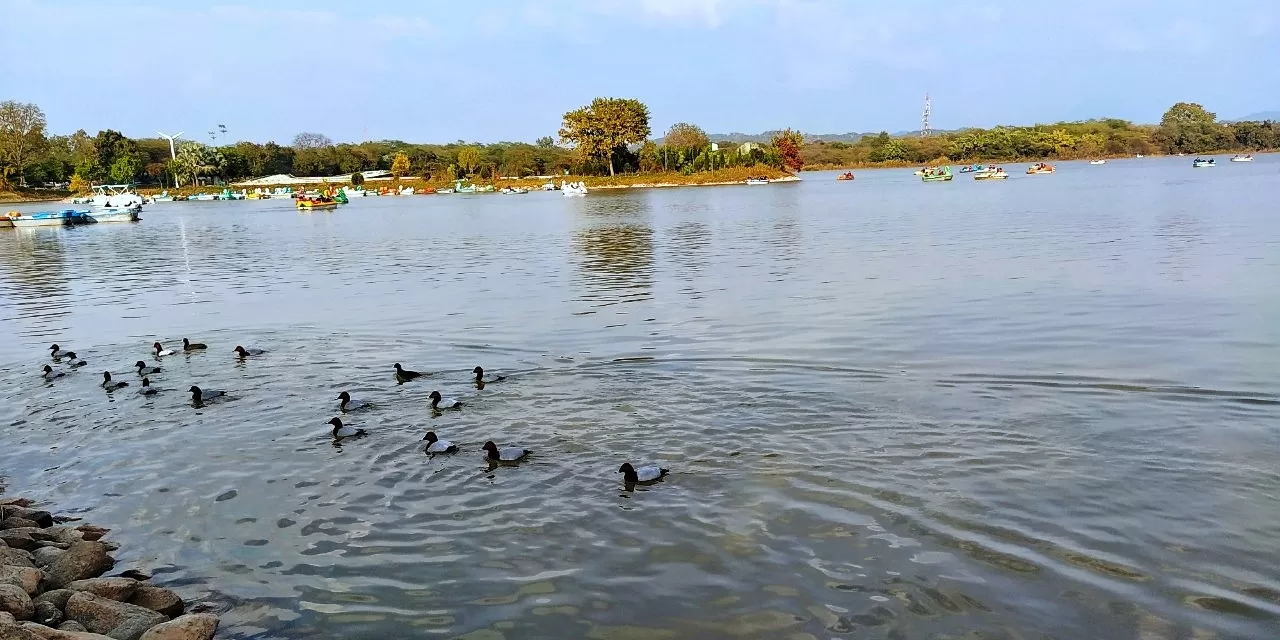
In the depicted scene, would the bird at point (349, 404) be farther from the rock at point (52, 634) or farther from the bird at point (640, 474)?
the rock at point (52, 634)

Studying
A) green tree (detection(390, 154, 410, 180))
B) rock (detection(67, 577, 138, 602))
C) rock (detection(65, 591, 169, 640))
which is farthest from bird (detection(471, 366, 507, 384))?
green tree (detection(390, 154, 410, 180))

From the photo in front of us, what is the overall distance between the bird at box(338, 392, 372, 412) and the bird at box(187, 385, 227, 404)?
274 cm

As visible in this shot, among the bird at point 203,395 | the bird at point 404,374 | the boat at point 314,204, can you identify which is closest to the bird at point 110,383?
the bird at point 203,395

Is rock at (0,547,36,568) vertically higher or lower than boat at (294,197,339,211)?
lower

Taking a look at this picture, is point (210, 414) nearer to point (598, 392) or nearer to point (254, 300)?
point (598, 392)

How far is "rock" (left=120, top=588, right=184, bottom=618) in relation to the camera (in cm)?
810

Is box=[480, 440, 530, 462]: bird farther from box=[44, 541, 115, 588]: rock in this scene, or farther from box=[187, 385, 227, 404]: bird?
box=[187, 385, 227, 404]: bird

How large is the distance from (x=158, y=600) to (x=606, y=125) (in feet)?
468

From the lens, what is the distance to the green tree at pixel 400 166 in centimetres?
18350

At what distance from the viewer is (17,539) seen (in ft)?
30.0

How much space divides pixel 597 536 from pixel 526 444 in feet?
10.8

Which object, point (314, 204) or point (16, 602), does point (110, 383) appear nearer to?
point (16, 602)

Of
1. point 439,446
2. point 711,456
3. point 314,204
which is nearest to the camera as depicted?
point 711,456

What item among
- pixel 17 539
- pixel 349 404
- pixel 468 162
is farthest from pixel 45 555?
pixel 468 162
